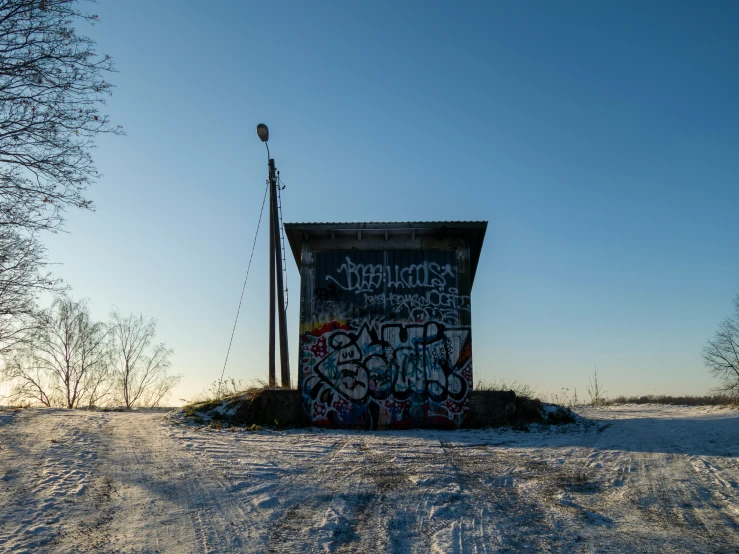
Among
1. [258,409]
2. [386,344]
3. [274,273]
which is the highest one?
[274,273]

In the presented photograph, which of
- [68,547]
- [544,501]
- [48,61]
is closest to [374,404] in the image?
[544,501]

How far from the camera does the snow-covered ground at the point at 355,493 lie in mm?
4926

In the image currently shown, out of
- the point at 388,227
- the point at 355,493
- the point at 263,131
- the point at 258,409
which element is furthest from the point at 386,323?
the point at 263,131

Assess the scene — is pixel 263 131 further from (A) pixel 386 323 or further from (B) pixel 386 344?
(B) pixel 386 344

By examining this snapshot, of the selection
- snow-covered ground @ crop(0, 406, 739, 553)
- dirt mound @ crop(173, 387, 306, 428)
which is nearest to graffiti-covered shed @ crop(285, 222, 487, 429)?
dirt mound @ crop(173, 387, 306, 428)

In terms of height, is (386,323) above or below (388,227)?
below

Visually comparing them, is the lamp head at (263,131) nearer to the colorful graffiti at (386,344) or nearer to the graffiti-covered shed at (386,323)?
the graffiti-covered shed at (386,323)

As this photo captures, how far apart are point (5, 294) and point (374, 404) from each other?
843cm

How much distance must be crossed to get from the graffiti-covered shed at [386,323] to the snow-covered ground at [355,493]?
2.43 m

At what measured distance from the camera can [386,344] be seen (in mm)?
13141

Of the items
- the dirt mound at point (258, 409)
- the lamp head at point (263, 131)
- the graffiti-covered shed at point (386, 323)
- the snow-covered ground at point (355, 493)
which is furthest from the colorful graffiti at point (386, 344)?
the lamp head at point (263, 131)

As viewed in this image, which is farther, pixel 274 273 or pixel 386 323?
pixel 274 273

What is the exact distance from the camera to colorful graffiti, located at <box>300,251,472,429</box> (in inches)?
508

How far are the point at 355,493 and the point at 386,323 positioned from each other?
7027mm
